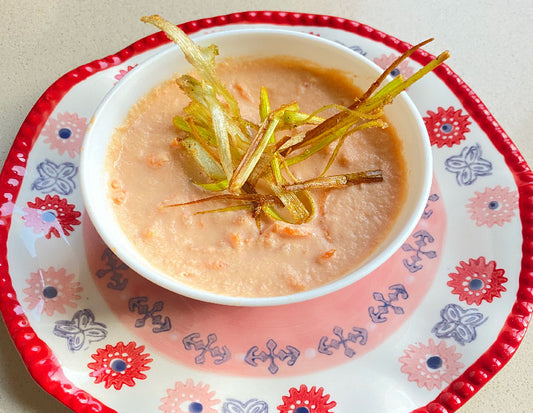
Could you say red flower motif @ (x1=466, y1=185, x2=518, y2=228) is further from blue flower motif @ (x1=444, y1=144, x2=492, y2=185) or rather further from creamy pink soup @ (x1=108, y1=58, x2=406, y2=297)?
creamy pink soup @ (x1=108, y1=58, x2=406, y2=297)

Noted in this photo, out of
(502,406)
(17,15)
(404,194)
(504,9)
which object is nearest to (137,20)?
(17,15)

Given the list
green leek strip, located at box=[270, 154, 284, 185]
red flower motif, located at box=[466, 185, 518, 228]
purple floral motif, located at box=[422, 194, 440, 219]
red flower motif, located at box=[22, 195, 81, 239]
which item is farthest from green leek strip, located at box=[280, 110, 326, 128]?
red flower motif, located at box=[22, 195, 81, 239]

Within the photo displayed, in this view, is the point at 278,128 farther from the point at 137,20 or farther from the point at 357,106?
the point at 137,20

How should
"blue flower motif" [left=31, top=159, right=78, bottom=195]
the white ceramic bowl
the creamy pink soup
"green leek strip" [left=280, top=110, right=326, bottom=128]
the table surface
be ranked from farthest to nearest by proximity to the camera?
the table surface, "blue flower motif" [left=31, top=159, right=78, bottom=195], "green leek strip" [left=280, top=110, right=326, bottom=128], the creamy pink soup, the white ceramic bowl

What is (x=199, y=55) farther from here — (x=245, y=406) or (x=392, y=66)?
(x=245, y=406)

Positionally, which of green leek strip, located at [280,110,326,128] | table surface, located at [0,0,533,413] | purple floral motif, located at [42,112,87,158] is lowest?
purple floral motif, located at [42,112,87,158]

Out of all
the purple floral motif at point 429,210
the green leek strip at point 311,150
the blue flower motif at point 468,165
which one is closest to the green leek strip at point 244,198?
the green leek strip at point 311,150
